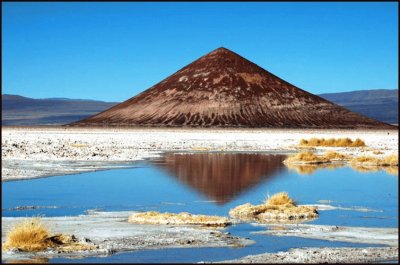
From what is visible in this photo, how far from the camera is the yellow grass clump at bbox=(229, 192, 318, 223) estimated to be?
14.1 metres

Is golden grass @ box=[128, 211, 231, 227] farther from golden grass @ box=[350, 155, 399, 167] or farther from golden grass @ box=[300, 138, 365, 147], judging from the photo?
golden grass @ box=[300, 138, 365, 147]

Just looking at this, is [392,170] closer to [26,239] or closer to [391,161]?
[391,161]

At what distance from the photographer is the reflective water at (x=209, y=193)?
11781 millimetres

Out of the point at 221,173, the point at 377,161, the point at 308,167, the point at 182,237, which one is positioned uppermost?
the point at 377,161

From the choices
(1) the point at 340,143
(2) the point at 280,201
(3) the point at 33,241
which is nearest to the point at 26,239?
(3) the point at 33,241

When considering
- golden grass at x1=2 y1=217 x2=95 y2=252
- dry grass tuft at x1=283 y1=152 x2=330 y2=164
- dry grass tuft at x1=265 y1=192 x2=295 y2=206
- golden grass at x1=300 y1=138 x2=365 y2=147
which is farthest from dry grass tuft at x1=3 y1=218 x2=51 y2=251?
golden grass at x1=300 y1=138 x2=365 y2=147

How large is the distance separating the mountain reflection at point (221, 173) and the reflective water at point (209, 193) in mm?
25

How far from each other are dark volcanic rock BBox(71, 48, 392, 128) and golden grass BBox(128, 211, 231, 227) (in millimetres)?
120372

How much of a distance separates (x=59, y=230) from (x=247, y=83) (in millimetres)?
142222

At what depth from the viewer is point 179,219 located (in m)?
13.2

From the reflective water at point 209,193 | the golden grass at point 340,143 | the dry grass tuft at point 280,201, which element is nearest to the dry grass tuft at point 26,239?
the reflective water at point 209,193

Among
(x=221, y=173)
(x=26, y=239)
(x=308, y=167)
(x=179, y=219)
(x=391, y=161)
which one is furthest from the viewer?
(x=391, y=161)

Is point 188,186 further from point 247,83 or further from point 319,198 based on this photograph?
point 247,83

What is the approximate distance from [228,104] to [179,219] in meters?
132
